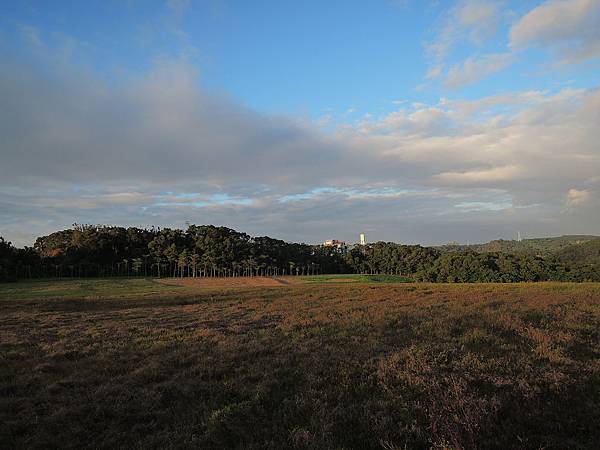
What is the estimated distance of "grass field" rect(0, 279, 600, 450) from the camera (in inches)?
245

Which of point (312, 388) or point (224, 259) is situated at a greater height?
point (224, 259)

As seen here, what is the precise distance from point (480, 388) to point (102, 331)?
16.6 m

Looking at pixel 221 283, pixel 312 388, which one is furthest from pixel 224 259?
pixel 312 388

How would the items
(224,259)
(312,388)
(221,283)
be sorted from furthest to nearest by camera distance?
(224,259) < (221,283) < (312,388)

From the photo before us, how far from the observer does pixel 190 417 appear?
724 centimetres

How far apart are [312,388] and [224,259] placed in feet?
420

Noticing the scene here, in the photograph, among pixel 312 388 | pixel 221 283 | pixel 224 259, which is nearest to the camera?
pixel 312 388

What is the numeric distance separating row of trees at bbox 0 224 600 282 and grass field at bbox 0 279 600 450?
87657 millimetres

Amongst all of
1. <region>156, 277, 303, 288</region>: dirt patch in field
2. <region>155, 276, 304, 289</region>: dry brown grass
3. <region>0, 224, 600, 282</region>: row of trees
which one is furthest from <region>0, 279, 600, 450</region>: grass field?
<region>0, 224, 600, 282</region>: row of trees

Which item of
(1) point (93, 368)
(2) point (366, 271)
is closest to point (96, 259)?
(2) point (366, 271)

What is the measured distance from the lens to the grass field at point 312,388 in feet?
20.4

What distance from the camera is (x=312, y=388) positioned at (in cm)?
861

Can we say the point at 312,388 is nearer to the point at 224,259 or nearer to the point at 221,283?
the point at 221,283

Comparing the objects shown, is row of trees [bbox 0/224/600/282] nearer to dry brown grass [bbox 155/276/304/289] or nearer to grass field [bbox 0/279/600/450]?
dry brown grass [bbox 155/276/304/289]
